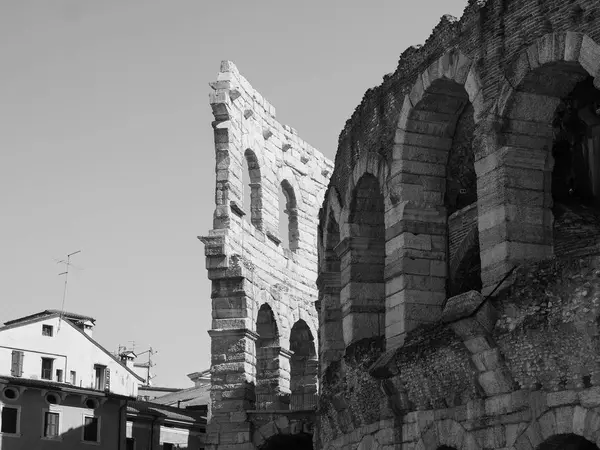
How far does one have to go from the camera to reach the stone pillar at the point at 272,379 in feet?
99.1

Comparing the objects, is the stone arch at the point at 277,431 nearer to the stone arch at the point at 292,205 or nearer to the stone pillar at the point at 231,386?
the stone pillar at the point at 231,386

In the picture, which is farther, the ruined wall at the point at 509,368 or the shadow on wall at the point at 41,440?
the shadow on wall at the point at 41,440

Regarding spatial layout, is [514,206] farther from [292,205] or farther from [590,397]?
[292,205]

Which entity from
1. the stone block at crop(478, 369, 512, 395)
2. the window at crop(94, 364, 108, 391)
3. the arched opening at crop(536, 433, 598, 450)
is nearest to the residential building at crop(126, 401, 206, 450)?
the window at crop(94, 364, 108, 391)

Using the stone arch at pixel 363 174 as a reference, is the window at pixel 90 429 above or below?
below

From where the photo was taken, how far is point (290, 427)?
28.0 m

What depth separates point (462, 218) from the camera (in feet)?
65.5

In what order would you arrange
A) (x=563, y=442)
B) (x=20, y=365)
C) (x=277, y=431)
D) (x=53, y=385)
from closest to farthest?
(x=563, y=442) → (x=277, y=431) → (x=53, y=385) → (x=20, y=365)

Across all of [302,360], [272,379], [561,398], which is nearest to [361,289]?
[561,398]

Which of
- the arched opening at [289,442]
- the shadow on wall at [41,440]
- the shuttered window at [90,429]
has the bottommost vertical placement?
the arched opening at [289,442]

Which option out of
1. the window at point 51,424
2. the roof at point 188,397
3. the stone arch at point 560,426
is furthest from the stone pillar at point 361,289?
the roof at point 188,397

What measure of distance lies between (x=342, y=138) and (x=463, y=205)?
230 cm

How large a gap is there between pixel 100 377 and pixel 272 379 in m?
12.3

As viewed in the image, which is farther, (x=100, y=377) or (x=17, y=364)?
(x=100, y=377)
